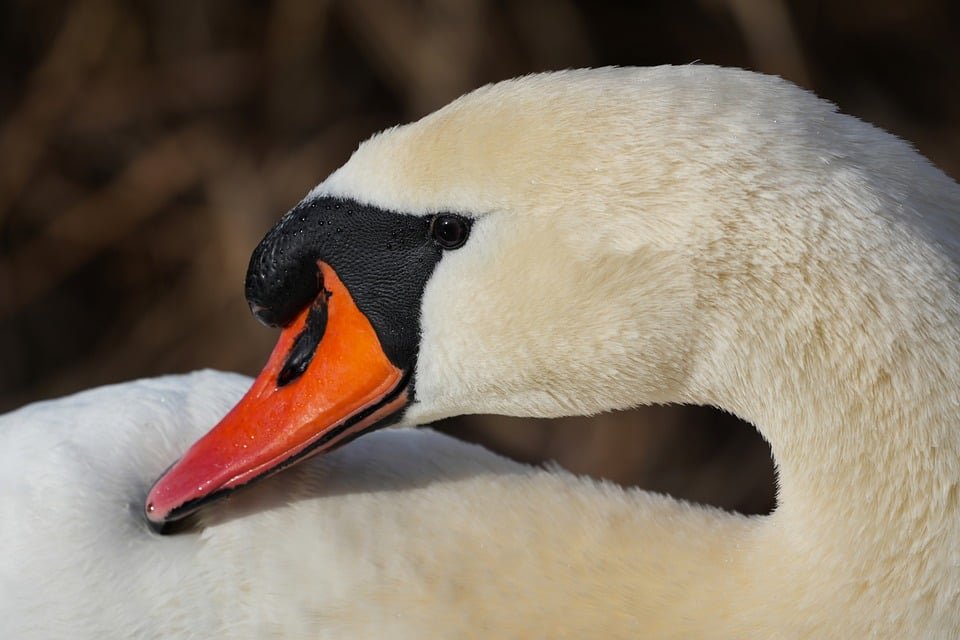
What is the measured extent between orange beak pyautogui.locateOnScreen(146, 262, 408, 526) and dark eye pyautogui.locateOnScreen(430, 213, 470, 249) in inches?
7.2

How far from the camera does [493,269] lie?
1693mm

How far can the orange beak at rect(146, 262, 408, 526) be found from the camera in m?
1.82

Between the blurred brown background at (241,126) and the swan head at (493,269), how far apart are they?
2907mm

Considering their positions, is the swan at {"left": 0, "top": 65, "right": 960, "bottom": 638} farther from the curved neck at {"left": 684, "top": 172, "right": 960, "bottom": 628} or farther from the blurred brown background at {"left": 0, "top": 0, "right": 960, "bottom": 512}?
the blurred brown background at {"left": 0, "top": 0, "right": 960, "bottom": 512}

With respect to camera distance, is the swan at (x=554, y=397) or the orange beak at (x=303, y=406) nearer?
the swan at (x=554, y=397)

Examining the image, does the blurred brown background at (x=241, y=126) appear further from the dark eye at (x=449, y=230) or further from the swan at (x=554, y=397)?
the dark eye at (x=449, y=230)

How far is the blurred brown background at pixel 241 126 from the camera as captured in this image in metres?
4.79

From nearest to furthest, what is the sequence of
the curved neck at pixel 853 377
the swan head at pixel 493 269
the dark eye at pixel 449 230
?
the curved neck at pixel 853 377 → the swan head at pixel 493 269 → the dark eye at pixel 449 230

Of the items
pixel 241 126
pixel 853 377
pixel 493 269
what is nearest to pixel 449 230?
pixel 493 269

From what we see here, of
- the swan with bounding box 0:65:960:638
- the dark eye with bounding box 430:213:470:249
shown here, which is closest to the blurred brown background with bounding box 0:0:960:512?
the swan with bounding box 0:65:960:638

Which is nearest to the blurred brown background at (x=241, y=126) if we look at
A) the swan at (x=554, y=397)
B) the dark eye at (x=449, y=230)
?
the swan at (x=554, y=397)

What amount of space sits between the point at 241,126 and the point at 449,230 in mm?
3423

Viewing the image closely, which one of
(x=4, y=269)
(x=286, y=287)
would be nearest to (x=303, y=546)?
(x=286, y=287)

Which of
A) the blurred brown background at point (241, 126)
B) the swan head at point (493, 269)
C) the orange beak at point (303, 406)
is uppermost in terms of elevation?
the swan head at point (493, 269)
